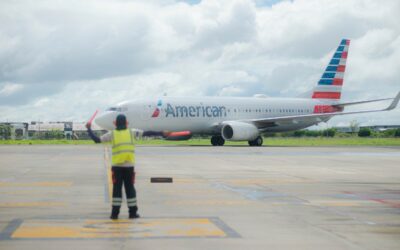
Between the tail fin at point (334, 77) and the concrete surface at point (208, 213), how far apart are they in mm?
41644

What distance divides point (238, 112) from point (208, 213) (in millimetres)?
43175

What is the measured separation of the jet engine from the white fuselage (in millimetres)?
1181

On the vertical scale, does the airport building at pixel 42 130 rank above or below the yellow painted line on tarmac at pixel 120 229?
above

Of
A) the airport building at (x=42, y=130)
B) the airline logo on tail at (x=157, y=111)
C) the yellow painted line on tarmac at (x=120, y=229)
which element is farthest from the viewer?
the airport building at (x=42, y=130)

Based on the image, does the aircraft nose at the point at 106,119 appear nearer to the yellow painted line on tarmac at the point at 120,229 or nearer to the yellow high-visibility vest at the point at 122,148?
the yellow high-visibility vest at the point at 122,148

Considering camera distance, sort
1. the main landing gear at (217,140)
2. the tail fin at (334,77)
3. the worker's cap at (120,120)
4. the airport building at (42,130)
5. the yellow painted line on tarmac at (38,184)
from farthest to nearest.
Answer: the airport building at (42,130), the tail fin at (334,77), the main landing gear at (217,140), the yellow painted line on tarmac at (38,184), the worker's cap at (120,120)

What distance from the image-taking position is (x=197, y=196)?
1416 cm

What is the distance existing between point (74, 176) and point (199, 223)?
398 inches

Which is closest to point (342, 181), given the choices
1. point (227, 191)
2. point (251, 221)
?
point (227, 191)

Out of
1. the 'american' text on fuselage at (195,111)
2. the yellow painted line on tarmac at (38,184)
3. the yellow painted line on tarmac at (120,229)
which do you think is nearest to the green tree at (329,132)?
the 'american' text on fuselage at (195,111)

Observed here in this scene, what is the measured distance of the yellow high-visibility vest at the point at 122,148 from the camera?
11.2 m

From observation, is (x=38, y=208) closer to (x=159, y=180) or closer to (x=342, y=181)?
(x=159, y=180)

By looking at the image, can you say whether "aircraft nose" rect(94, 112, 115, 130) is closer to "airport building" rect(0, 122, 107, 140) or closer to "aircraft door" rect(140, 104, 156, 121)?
"aircraft door" rect(140, 104, 156, 121)

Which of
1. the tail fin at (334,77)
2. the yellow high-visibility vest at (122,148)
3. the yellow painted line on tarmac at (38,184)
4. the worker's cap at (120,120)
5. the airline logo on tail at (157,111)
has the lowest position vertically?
the yellow painted line on tarmac at (38,184)
